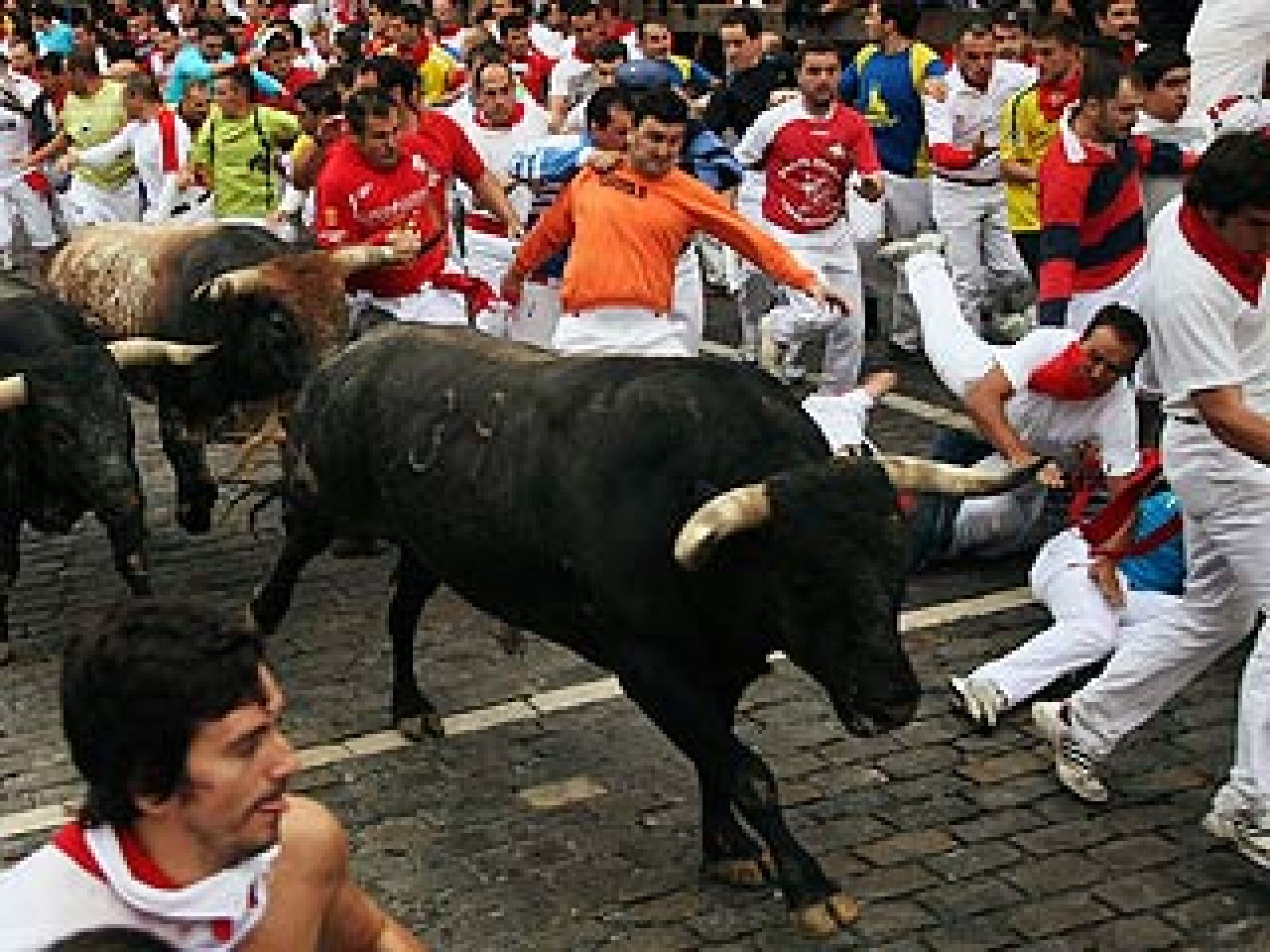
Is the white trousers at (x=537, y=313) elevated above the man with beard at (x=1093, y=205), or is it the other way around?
the man with beard at (x=1093, y=205)

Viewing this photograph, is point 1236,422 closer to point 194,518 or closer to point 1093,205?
point 1093,205

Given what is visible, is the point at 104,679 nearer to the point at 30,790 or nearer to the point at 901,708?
the point at 901,708

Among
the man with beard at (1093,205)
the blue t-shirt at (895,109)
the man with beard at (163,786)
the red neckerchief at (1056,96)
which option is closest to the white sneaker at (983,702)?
the man with beard at (1093,205)

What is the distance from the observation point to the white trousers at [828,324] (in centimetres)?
1116

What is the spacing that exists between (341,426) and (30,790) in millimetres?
1718

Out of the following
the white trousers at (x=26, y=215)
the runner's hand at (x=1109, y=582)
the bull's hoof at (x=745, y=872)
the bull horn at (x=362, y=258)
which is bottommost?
the white trousers at (x=26, y=215)

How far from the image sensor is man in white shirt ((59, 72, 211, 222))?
14148 millimetres

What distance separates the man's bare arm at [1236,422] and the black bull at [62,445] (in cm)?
459

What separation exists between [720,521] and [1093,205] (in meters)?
4.61

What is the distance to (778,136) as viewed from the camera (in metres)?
11.2

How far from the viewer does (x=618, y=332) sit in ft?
27.9

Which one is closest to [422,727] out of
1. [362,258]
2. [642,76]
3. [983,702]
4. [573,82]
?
[983,702]

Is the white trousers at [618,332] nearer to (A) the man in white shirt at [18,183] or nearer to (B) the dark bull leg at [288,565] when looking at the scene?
(B) the dark bull leg at [288,565]

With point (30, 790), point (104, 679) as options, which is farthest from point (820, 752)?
point (104, 679)
